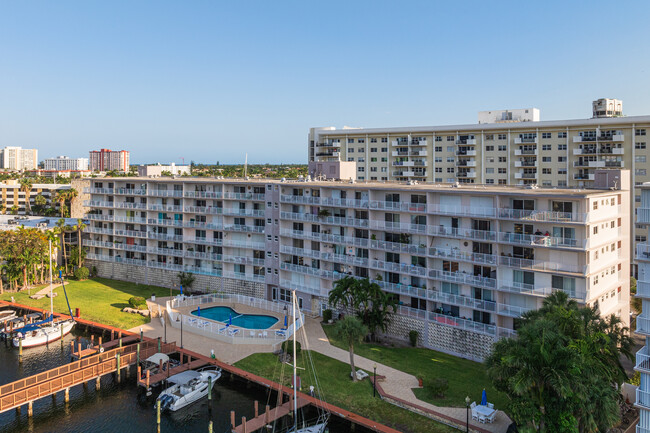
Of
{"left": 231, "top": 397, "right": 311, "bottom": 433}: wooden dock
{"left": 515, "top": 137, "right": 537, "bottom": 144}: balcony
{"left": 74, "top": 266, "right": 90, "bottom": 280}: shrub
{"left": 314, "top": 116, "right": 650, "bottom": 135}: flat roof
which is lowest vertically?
{"left": 231, "top": 397, "right": 311, "bottom": 433}: wooden dock

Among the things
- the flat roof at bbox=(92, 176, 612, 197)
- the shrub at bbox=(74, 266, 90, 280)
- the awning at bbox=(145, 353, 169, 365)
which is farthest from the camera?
the shrub at bbox=(74, 266, 90, 280)

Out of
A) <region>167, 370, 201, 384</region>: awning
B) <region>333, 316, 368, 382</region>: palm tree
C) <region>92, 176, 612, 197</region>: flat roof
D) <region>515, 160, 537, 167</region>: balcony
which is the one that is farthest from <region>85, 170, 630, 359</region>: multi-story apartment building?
<region>515, 160, 537, 167</region>: balcony

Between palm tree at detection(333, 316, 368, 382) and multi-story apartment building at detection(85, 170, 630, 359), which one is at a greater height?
multi-story apartment building at detection(85, 170, 630, 359)

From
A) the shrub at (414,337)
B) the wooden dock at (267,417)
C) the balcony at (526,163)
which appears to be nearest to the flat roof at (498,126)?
the balcony at (526,163)

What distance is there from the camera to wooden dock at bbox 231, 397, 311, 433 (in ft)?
121

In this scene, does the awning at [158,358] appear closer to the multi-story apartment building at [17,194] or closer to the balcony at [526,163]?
the balcony at [526,163]

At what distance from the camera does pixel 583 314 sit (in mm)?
34875

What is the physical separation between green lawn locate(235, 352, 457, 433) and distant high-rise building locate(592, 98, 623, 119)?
7324cm

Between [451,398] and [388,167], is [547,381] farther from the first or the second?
[388,167]

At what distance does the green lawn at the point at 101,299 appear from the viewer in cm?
6119

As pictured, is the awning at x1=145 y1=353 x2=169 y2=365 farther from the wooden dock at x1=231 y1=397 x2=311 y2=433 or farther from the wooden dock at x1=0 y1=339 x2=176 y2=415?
the wooden dock at x1=231 y1=397 x2=311 y2=433

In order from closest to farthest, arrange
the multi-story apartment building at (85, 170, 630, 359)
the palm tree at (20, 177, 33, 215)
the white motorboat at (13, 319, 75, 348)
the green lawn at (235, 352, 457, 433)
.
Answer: the green lawn at (235, 352, 457, 433) < the multi-story apartment building at (85, 170, 630, 359) < the white motorboat at (13, 319, 75, 348) < the palm tree at (20, 177, 33, 215)

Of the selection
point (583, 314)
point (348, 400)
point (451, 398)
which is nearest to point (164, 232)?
point (348, 400)

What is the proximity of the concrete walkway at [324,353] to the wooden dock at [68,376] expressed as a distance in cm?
387
